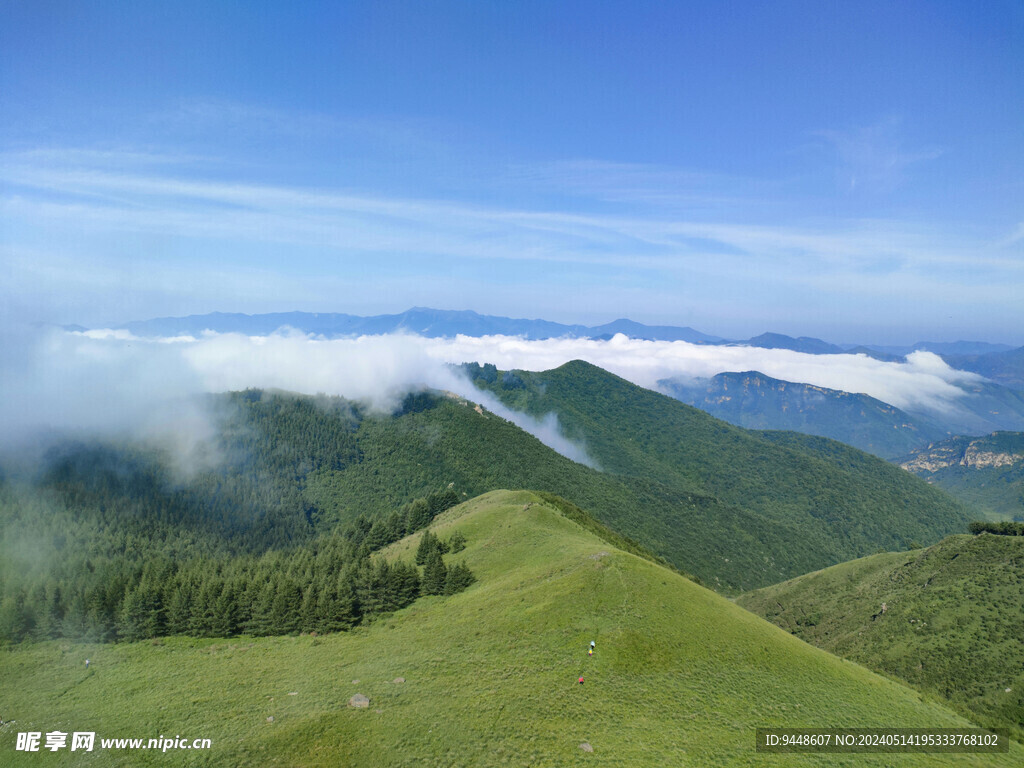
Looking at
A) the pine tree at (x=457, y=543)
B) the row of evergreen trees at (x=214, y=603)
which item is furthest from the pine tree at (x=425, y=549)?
the pine tree at (x=457, y=543)

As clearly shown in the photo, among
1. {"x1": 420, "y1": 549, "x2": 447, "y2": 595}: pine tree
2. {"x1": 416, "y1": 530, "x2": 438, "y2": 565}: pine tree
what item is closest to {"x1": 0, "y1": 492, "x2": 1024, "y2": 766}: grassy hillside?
{"x1": 420, "y1": 549, "x2": 447, "y2": 595}: pine tree

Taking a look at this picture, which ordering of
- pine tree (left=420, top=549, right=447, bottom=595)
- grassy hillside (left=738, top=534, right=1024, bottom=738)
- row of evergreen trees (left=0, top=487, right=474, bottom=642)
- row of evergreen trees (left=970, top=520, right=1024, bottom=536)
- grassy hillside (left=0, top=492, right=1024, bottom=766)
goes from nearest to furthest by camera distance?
grassy hillside (left=0, top=492, right=1024, bottom=766)
grassy hillside (left=738, top=534, right=1024, bottom=738)
row of evergreen trees (left=0, top=487, right=474, bottom=642)
pine tree (left=420, top=549, right=447, bottom=595)
row of evergreen trees (left=970, top=520, right=1024, bottom=536)

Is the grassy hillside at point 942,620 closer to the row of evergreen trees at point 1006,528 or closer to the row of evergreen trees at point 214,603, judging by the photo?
the row of evergreen trees at point 1006,528

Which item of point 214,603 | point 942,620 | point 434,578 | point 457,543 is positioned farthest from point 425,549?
point 942,620

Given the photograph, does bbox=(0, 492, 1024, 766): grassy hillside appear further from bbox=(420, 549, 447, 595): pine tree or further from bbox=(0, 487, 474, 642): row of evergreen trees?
bbox=(420, 549, 447, 595): pine tree

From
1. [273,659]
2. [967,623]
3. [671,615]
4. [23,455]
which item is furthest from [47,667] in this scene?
[23,455]

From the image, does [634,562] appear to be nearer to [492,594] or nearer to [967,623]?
[492,594]
